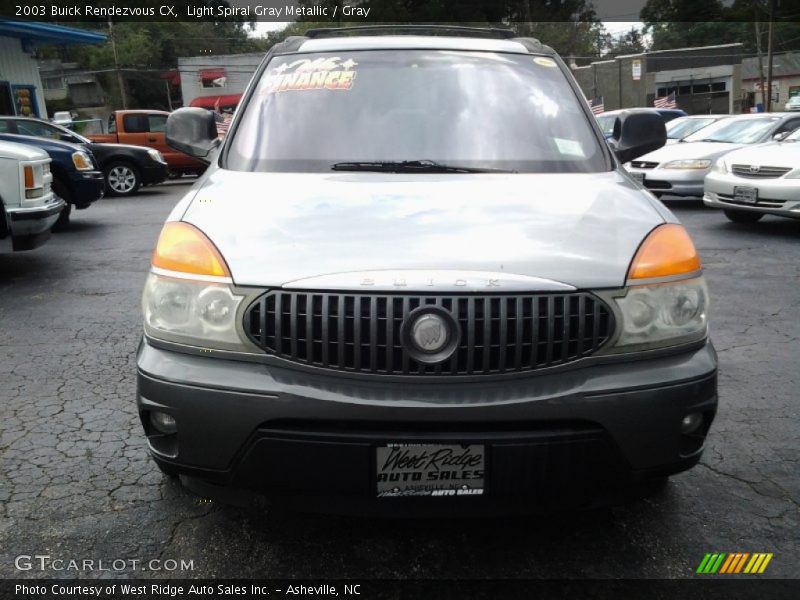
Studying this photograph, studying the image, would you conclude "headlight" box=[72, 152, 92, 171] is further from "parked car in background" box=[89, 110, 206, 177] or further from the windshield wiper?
"parked car in background" box=[89, 110, 206, 177]

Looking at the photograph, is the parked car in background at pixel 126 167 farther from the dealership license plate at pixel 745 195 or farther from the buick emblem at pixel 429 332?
the buick emblem at pixel 429 332

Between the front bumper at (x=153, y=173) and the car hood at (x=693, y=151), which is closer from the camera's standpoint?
the car hood at (x=693, y=151)

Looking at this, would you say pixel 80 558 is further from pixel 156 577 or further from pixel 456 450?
pixel 456 450

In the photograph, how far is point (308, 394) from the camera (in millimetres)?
2090

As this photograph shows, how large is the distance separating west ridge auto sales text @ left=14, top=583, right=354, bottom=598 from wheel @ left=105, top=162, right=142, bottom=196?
13347mm

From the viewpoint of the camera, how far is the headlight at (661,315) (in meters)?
2.22

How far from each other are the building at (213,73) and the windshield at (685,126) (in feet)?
124

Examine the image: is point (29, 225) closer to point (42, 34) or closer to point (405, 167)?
point (405, 167)

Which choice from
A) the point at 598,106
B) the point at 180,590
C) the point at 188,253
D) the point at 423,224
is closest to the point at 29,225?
the point at 188,253

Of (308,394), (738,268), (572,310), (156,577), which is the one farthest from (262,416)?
(738,268)

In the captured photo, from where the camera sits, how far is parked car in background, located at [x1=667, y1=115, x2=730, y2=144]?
13438mm

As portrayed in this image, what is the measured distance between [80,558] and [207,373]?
0.88 m

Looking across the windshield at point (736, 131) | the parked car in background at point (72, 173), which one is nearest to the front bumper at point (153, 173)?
the parked car in background at point (72, 173)

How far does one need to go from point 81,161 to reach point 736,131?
991 cm
